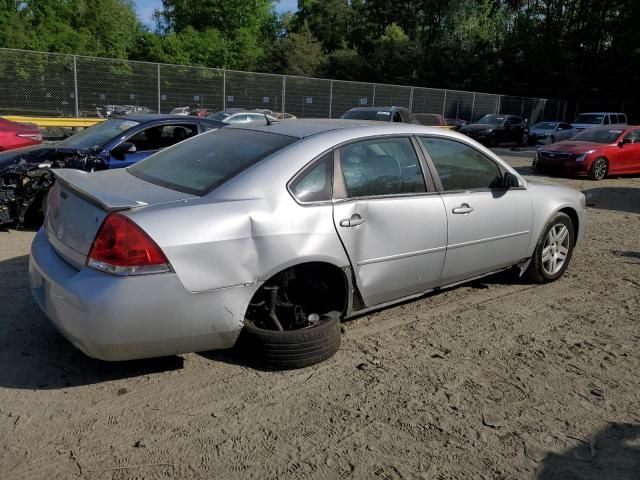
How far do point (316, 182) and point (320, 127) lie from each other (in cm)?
62

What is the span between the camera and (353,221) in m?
→ 3.74

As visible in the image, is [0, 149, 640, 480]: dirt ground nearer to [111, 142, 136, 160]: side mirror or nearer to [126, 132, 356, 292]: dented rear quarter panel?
[126, 132, 356, 292]: dented rear quarter panel

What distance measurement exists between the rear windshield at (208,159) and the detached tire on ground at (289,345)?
920 mm

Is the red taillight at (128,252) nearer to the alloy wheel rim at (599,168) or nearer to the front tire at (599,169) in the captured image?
the front tire at (599,169)

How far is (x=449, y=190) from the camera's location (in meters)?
4.39

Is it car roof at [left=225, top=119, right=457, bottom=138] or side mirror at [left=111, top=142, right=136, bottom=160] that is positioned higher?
A: car roof at [left=225, top=119, right=457, bottom=138]

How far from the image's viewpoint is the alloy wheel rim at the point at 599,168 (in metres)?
14.6

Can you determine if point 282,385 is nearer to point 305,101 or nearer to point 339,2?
point 305,101

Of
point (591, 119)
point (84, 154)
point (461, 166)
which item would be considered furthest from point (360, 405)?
point (591, 119)

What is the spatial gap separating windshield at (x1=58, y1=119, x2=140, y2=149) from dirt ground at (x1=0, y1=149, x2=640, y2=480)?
320 centimetres

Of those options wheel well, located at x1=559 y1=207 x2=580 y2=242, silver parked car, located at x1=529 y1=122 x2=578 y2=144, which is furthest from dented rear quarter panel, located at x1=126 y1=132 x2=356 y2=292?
silver parked car, located at x1=529 y1=122 x2=578 y2=144

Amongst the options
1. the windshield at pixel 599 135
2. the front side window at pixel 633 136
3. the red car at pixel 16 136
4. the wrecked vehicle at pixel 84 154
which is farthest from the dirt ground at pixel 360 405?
the front side window at pixel 633 136

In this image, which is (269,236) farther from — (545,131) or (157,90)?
(545,131)

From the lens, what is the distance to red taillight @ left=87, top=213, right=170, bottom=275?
3.00 metres
